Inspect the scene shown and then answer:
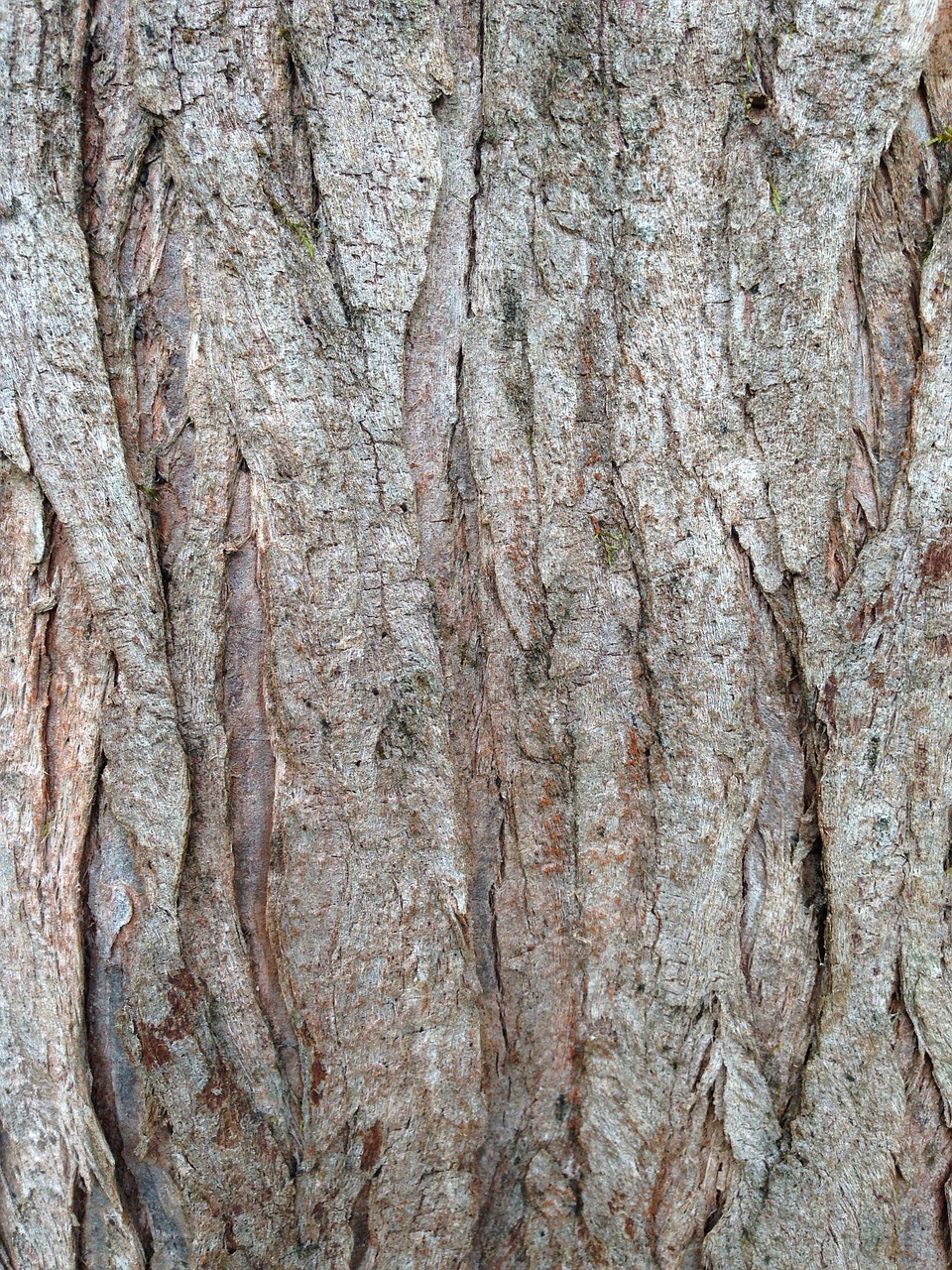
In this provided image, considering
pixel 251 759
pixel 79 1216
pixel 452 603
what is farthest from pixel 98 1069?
pixel 452 603

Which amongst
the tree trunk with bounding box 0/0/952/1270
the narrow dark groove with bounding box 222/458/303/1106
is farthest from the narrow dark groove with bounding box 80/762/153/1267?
the narrow dark groove with bounding box 222/458/303/1106

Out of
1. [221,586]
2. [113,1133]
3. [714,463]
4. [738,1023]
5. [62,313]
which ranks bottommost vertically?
[113,1133]

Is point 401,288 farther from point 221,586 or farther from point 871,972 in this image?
point 871,972

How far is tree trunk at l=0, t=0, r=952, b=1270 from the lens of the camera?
4.75 feet

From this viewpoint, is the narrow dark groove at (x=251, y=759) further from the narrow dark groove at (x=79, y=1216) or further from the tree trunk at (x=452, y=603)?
the narrow dark groove at (x=79, y=1216)

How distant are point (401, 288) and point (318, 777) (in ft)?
3.05

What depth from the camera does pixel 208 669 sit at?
5.05 ft

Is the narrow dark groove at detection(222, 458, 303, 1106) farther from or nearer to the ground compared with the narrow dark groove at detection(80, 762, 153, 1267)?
farther from the ground

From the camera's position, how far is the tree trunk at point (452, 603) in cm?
145

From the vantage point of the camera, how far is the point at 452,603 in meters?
1.65

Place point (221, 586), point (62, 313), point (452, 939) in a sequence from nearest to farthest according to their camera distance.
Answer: point (62, 313)
point (221, 586)
point (452, 939)

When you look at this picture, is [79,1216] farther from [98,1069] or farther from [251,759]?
[251,759]

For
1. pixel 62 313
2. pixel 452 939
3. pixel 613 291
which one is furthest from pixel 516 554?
pixel 62 313

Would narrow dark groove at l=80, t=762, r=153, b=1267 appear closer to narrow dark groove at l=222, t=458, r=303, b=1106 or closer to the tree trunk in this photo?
the tree trunk
